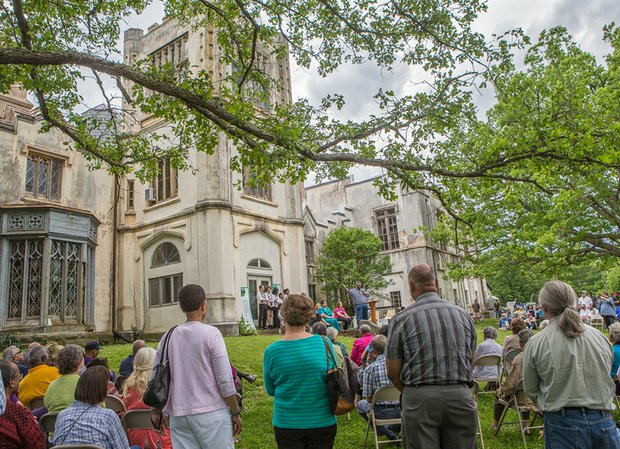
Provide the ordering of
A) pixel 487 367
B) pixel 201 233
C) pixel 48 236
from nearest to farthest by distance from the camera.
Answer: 1. pixel 487 367
2. pixel 48 236
3. pixel 201 233

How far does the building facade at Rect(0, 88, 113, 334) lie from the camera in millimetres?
14469

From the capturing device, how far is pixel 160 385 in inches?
131

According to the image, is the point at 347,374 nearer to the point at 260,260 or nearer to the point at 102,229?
the point at 260,260

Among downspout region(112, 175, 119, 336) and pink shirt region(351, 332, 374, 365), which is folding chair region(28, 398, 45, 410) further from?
downspout region(112, 175, 119, 336)

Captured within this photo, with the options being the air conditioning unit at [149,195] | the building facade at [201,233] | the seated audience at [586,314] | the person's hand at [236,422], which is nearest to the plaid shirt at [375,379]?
the person's hand at [236,422]

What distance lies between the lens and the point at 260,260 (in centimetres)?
1998

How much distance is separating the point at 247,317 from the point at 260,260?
2.81 metres

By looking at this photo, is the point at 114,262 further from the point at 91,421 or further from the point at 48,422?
the point at 91,421

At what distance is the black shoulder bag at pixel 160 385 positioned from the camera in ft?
10.7

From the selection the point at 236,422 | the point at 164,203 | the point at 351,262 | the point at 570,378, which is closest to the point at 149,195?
the point at 164,203

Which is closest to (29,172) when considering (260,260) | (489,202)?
(260,260)

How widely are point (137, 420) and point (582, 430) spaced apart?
12.3ft

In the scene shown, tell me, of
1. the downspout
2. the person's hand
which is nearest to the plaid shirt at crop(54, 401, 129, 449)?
the person's hand

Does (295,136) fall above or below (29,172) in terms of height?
below
